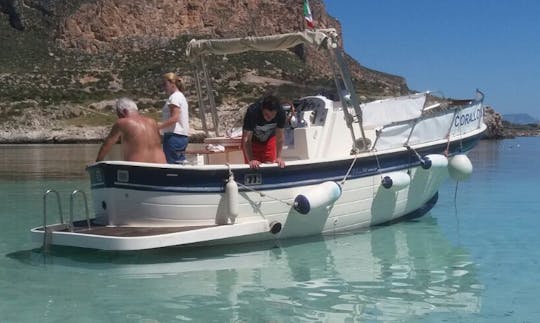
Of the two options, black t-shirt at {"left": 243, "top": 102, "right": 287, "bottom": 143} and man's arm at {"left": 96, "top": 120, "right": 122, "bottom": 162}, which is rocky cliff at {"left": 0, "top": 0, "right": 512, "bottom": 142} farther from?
man's arm at {"left": 96, "top": 120, "right": 122, "bottom": 162}

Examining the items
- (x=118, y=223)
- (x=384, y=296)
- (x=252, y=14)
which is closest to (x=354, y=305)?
(x=384, y=296)

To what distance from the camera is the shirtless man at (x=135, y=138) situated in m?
8.72

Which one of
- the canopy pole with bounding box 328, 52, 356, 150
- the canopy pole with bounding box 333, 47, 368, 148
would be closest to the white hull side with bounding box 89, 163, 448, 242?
the canopy pole with bounding box 328, 52, 356, 150

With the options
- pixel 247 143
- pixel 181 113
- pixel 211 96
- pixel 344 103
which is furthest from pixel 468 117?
pixel 181 113

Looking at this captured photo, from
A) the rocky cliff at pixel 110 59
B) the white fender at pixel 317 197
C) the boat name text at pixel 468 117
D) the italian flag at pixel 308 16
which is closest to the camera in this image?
the white fender at pixel 317 197

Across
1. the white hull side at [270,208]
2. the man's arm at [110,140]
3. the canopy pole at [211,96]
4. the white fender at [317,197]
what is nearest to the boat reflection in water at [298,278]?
the white hull side at [270,208]

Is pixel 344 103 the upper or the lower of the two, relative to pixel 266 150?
upper

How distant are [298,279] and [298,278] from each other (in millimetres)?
47

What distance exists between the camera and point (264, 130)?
9.46 meters

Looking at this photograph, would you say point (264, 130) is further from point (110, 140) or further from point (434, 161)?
point (434, 161)

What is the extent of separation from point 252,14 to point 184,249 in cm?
9190

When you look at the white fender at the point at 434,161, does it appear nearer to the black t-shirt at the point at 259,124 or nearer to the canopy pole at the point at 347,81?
the canopy pole at the point at 347,81

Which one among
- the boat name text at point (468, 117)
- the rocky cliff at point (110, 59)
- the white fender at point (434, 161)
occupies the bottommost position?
the white fender at point (434, 161)

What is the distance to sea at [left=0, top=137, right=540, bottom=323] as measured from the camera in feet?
21.0
